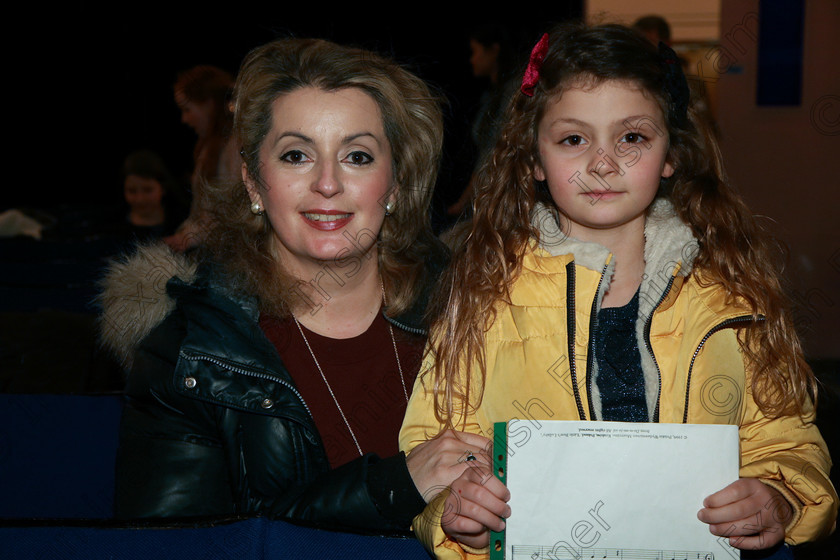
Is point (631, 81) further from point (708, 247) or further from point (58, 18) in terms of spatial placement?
point (58, 18)

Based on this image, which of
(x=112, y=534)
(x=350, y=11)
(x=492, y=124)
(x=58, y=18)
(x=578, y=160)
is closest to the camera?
(x=112, y=534)

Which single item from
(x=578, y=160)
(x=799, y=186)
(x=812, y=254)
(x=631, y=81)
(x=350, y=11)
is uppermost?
(x=350, y=11)

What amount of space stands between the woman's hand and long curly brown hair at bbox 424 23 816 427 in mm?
52

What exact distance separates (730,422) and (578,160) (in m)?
0.56

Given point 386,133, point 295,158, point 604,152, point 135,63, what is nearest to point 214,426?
point 295,158

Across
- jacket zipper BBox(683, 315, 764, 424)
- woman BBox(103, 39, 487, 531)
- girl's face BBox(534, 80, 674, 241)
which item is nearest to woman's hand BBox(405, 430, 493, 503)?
woman BBox(103, 39, 487, 531)

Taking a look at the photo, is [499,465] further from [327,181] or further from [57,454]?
[57,454]

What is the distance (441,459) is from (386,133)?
781mm

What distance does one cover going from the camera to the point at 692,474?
1253 millimetres

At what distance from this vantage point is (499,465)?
129 cm

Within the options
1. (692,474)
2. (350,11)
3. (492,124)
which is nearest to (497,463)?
(692,474)

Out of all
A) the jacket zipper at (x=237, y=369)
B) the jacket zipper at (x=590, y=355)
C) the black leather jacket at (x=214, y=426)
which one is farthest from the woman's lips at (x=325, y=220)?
the jacket zipper at (x=590, y=355)

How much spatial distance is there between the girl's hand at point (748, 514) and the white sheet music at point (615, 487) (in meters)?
0.02

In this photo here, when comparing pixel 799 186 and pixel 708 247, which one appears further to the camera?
pixel 799 186
